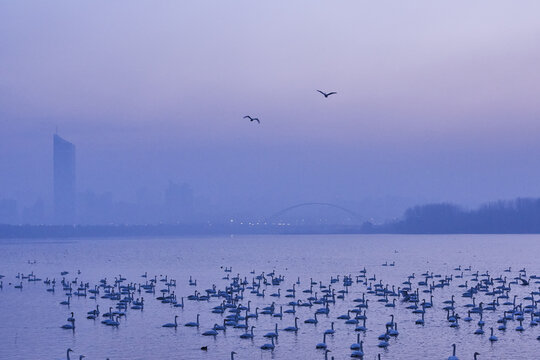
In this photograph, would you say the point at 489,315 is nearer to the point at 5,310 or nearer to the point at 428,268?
the point at 5,310

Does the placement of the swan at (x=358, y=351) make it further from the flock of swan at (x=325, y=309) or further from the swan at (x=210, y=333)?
the swan at (x=210, y=333)

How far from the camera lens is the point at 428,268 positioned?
312 ft

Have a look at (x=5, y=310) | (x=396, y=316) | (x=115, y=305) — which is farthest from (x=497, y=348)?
(x=5, y=310)

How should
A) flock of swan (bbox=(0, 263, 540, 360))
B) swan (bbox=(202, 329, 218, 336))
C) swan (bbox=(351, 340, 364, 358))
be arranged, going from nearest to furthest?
swan (bbox=(351, 340, 364, 358))
flock of swan (bbox=(0, 263, 540, 360))
swan (bbox=(202, 329, 218, 336))

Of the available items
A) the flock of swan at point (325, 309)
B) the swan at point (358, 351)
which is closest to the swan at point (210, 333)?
the flock of swan at point (325, 309)

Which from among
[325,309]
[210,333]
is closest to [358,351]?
[210,333]

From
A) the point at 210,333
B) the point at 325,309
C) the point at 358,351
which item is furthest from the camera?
the point at 325,309

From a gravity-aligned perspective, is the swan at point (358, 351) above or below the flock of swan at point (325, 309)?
below

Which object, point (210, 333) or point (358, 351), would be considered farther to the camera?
point (210, 333)

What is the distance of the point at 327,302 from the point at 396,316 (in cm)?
502

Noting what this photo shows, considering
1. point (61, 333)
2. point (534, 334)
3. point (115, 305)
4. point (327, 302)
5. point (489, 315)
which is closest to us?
point (534, 334)

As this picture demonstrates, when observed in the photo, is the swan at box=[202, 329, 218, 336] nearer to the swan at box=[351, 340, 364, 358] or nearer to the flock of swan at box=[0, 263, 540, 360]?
the flock of swan at box=[0, 263, 540, 360]

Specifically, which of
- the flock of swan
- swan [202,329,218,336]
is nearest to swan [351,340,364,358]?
the flock of swan

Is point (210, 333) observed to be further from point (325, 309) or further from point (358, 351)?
point (325, 309)
